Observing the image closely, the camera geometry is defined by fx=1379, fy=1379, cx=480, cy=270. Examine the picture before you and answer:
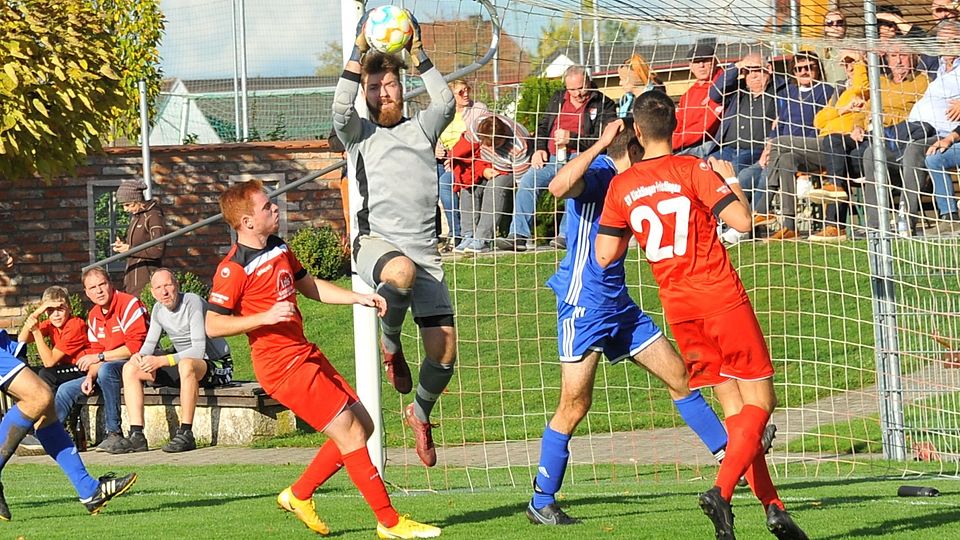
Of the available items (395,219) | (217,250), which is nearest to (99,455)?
(395,219)

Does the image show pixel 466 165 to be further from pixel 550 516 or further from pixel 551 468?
pixel 550 516

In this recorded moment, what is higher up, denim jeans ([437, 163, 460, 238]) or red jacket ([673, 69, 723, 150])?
red jacket ([673, 69, 723, 150])

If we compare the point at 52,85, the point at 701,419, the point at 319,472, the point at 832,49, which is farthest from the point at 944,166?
the point at 52,85

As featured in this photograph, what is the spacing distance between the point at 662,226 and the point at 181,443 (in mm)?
8219

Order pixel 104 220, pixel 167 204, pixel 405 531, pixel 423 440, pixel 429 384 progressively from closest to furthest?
pixel 405 531 → pixel 429 384 → pixel 423 440 → pixel 104 220 → pixel 167 204

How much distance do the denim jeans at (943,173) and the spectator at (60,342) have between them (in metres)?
8.77

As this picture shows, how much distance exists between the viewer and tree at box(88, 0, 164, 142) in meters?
23.9

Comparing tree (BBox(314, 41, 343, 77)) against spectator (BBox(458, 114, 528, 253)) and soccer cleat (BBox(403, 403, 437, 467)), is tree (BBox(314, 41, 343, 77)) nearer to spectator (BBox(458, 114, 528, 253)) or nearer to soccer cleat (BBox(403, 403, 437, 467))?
spectator (BBox(458, 114, 528, 253))

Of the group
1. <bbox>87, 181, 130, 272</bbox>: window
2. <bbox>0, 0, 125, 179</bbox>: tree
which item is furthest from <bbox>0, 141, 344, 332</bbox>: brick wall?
<bbox>0, 0, 125, 179</bbox>: tree

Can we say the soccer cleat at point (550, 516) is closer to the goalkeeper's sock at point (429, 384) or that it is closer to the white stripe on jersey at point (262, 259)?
the goalkeeper's sock at point (429, 384)

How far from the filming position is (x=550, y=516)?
744 centimetres

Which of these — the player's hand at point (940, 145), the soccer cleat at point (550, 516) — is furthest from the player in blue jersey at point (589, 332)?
the player's hand at point (940, 145)

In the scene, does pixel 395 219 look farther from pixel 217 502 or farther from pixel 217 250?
pixel 217 250

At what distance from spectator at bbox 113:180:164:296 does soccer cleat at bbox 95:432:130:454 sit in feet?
13.8
